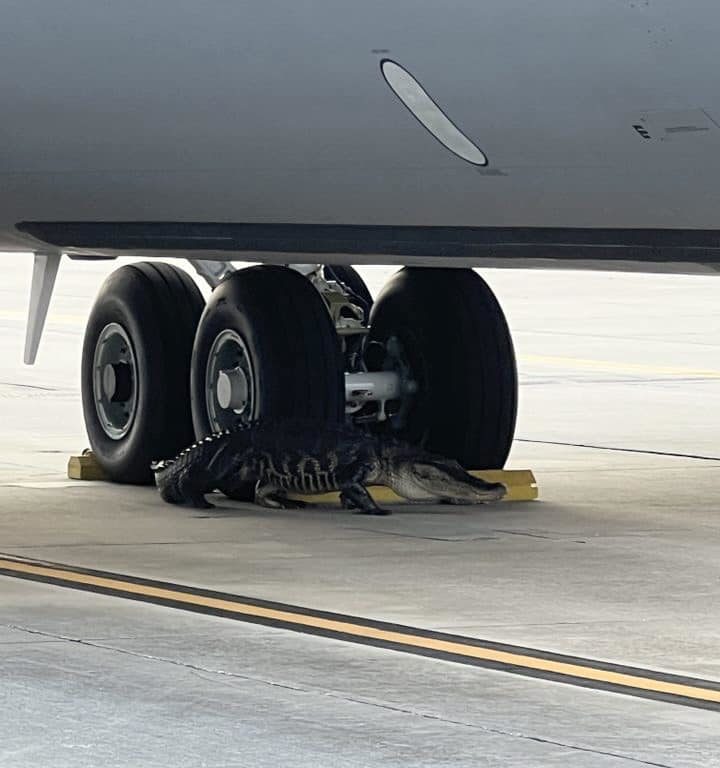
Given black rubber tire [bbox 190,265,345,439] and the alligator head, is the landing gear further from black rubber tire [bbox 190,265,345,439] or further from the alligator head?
the alligator head

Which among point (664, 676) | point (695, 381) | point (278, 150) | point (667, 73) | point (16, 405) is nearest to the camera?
point (664, 676)

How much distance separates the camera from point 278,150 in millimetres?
9938

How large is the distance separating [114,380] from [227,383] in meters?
1.17

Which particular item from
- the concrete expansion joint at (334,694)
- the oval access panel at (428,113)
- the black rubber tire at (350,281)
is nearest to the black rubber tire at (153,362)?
the black rubber tire at (350,281)

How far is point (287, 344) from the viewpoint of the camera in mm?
12531

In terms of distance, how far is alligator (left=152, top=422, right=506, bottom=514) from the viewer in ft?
39.4

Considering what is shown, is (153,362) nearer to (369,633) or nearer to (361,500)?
(361,500)

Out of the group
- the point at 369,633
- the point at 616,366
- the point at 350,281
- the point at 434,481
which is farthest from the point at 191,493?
the point at 616,366

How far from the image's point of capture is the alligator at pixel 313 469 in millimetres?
12008

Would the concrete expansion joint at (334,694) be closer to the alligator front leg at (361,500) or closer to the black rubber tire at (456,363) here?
the alligator front leg at (361,500)

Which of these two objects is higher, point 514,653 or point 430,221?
point 430,221

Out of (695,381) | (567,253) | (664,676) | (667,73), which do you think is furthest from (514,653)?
(695,381)

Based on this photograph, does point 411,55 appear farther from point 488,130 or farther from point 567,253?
point 567,253

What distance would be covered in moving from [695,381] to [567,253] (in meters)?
11.4
